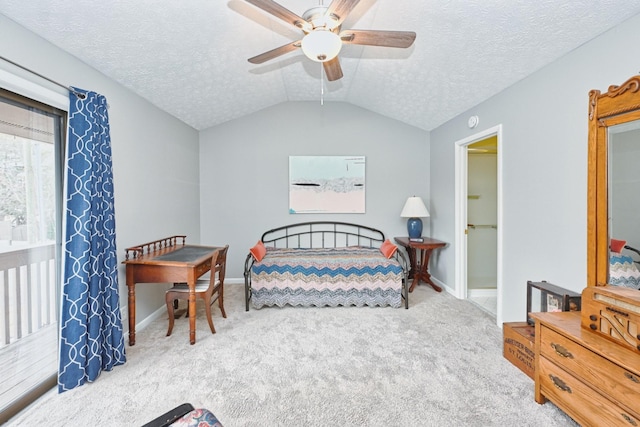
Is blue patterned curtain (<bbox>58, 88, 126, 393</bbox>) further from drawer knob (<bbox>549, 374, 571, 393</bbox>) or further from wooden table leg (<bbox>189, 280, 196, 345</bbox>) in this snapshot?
drawer knob (<bbox>549, 374, 571, 393</bbox>)

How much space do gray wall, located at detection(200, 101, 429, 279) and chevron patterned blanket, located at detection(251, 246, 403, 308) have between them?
1216 mm

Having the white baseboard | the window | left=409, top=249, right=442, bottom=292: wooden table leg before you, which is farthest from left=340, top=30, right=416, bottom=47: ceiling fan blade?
the white baseboard

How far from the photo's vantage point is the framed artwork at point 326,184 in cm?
438

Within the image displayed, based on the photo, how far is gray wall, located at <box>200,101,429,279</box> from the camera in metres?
4.36

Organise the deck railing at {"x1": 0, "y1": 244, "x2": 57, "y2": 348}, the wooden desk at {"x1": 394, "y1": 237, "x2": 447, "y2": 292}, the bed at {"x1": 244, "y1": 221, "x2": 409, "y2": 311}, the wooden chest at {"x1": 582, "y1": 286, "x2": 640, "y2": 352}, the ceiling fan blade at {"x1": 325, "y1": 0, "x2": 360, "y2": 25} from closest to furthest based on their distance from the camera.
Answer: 1. the wooden chest at {"x1": 582, "y1": 286, "x2": 640, "y2": 352}
2. the ceiling fan blade at {"x1": 325, "y1": 0, "x2": 360, "y2": 25}
3. the deck railing at {"x1": 0, "y1": 244, "x2": 57, "y2": 348}
4. the bed at {"x1": 244, "y1": 221, "x2": 409, "y2": 311}
5. the wooden desk at {"x1": 394, "y1": 237, "x2": 447, "y2": 292}

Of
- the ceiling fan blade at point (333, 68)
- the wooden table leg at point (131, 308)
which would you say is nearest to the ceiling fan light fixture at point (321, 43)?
the ceiling fan blade at point (333, 68)

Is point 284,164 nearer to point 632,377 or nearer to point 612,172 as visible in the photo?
point 612,172

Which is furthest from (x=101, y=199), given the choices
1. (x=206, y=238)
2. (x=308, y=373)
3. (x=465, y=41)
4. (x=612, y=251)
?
(x=612, y=251)

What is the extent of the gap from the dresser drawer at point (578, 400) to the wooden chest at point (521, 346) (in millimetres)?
320

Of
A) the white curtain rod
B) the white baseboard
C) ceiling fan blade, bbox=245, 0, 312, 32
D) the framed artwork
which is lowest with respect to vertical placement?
the white baseboard

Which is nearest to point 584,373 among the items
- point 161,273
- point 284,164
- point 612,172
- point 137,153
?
point 612,172

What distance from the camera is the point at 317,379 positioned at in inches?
79.2

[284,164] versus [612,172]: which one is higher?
[284,164]

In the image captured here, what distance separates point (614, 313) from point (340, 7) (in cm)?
218
